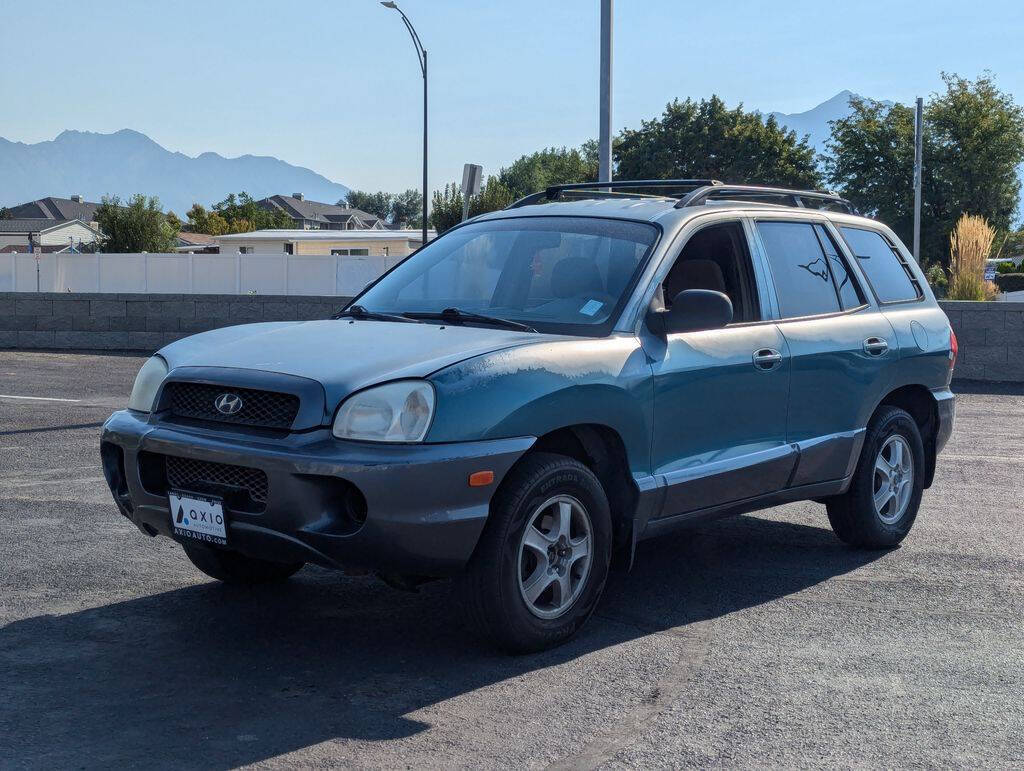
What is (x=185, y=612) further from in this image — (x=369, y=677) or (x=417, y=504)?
(x=417, y=504)

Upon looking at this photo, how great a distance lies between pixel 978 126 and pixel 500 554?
63.3 metres

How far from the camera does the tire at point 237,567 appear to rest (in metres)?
5.78

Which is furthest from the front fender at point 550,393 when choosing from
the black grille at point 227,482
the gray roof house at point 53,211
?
the gray roof house at point 53,211

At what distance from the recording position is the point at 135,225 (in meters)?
71.8

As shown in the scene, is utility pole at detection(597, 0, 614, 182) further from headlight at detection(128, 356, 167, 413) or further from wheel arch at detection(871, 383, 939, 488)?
headlight at detection(128, 356, 167, 413)

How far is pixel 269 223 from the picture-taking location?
13400cm

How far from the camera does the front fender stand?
4.55 m

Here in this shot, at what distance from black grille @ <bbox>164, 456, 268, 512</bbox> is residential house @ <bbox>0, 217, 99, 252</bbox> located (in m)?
116

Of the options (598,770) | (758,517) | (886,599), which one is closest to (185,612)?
(598,770)

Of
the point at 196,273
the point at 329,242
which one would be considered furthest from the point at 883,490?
the point at 329,242

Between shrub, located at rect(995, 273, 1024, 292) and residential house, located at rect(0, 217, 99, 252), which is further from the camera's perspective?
residential house, located at rect(0, 217, 99, 252)

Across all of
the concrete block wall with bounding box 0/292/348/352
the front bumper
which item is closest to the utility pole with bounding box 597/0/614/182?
the concrete block wall with bounding box 0/292/348/352

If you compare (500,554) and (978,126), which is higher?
(978,126)

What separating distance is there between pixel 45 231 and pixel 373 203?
240 ft
